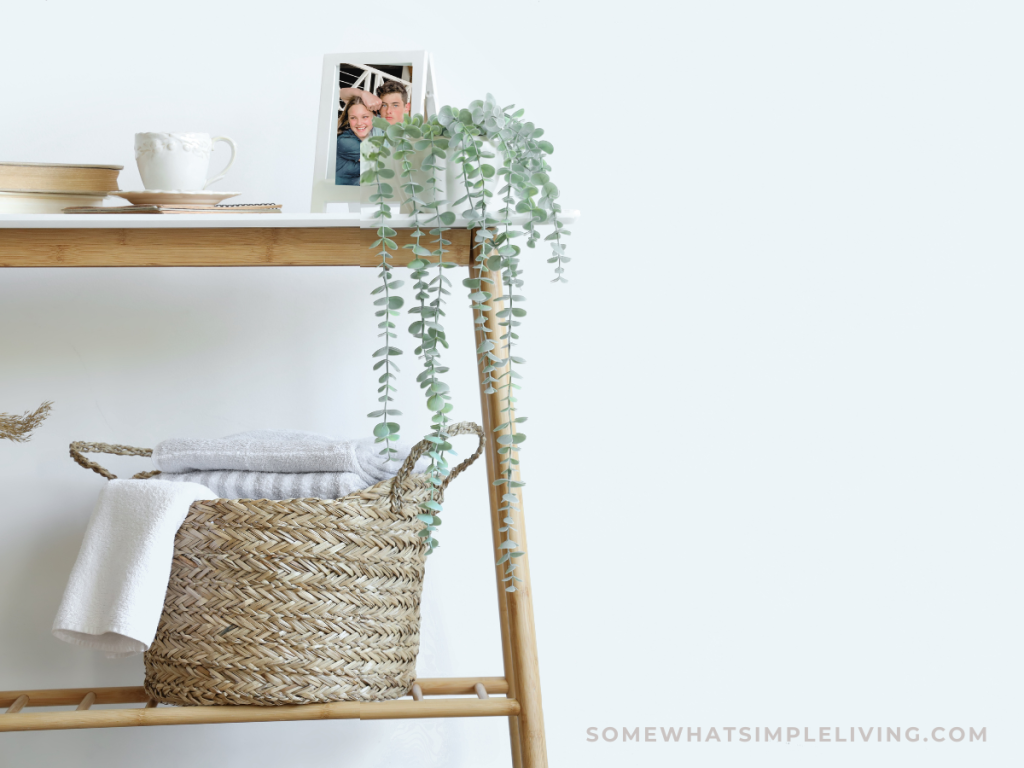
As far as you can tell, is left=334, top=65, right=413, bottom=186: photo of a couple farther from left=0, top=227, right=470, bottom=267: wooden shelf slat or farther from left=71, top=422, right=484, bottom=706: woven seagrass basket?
left=71, top=422, right=484, bottom=706: woven seagrass basket

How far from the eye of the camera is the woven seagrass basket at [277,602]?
87 centimetres

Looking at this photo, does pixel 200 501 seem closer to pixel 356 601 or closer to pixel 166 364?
pixel 356 601

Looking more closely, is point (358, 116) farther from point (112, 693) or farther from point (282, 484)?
point (112, 693)

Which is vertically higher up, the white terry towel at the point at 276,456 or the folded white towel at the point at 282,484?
Result: the white terry towel at the point at 276,456

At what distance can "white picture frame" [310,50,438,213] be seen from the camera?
39.1 inches

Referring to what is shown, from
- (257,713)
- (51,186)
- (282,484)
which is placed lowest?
(257,713)

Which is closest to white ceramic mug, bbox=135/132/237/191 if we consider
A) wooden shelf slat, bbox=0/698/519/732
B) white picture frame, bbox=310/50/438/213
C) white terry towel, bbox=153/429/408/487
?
white picture frame, bbox=310/50/438/213

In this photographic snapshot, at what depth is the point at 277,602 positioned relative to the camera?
34.3 inches

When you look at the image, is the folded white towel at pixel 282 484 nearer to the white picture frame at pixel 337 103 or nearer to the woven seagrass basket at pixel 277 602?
the woven seagrass basket at pixel 277 602

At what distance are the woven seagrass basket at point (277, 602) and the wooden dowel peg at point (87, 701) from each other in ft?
0.60

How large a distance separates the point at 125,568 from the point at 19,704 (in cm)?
33

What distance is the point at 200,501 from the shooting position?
89 centimetres

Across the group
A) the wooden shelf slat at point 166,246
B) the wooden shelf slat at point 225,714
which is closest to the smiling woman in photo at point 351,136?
the wooden shelf slat at point 166,246

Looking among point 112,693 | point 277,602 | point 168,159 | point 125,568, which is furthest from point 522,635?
point 168,159
